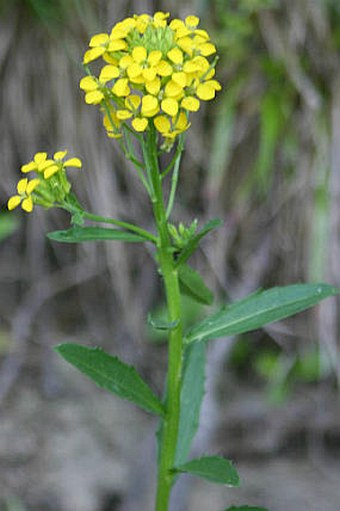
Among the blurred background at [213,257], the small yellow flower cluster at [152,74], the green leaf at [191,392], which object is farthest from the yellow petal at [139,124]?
the blurred background at [213,257]

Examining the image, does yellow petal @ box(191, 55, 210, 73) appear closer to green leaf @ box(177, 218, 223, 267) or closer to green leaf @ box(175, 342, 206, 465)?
green leaf @ box(177, 218, 223, 267)

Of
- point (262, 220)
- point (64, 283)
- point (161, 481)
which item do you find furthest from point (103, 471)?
point (161, 481)

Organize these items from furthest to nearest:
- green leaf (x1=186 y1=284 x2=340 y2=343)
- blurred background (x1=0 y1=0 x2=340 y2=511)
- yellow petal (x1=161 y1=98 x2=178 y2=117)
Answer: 1. blurred background (x1=0 y1=0 x2=340 y2=511)
2. green leaf (x1=186 y1=284 x2=340 y2=343)
3. yellow petal (x1=161 y1=98 x2=178 y2=117)

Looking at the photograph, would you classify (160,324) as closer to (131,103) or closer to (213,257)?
(131,103)

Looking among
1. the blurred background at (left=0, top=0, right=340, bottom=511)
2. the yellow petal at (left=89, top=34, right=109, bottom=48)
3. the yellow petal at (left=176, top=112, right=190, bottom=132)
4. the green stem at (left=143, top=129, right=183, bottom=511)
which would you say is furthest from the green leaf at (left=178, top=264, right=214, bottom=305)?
the blurred background at (left=0, top=0, right=340, bottom=511)

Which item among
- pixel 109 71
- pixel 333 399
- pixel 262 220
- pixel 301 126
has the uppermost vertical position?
pixel 301 126

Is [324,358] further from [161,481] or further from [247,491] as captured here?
[161,481]
